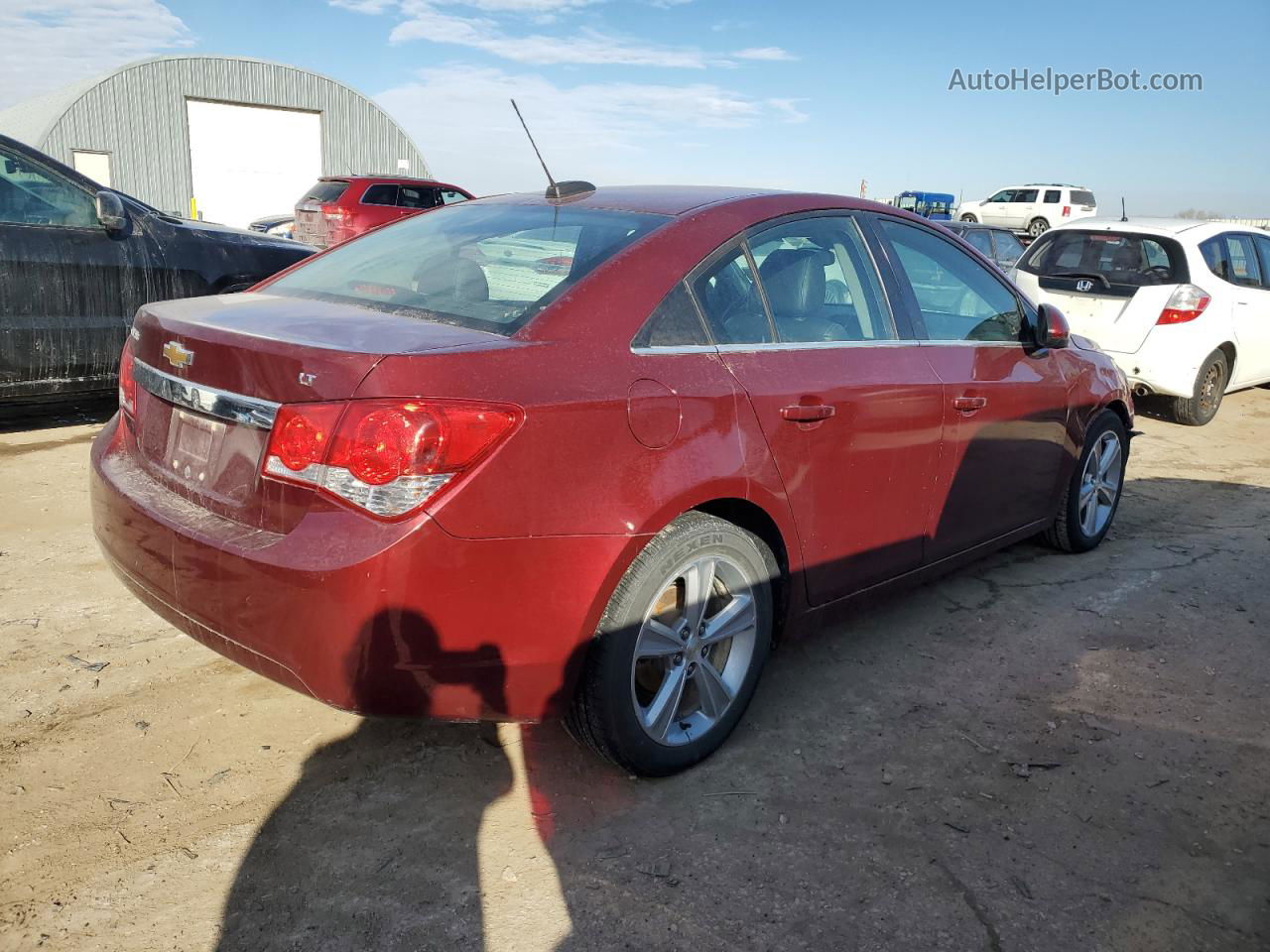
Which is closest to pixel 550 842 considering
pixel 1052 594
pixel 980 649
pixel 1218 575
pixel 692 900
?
pixel 692 900

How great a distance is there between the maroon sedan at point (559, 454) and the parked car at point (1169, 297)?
16.2 ft

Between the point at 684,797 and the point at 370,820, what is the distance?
0.82 m

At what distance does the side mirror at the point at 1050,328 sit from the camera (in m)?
4.07

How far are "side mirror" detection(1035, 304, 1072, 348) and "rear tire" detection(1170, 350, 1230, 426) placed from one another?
15.4 feet

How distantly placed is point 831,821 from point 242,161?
1300 inches

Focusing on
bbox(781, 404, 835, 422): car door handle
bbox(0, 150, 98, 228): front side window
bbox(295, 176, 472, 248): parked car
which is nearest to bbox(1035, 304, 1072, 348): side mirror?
bbox(781, 404, 835, 422): car door handle

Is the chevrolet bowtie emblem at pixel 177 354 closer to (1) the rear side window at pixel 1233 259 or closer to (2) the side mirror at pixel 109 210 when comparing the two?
(2) the side mirror at pixel 109 210

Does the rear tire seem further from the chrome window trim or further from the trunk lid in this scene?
the chrome window trim

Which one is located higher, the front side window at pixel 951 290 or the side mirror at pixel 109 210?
the side mirror at pixel 109 210

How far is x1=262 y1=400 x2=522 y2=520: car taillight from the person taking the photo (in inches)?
86.4

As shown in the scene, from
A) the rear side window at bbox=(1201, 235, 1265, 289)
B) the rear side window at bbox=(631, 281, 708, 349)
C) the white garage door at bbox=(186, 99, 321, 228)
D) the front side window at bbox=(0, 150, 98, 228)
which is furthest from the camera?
the white garage door at bbox=(186, 99, 321, 228)

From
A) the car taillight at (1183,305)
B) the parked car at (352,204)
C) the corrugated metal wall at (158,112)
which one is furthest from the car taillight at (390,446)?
the corrugated metal wall at (158,112)

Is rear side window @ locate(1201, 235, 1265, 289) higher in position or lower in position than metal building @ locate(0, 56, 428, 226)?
A: lower

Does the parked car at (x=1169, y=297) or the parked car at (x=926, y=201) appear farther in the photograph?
the parked car at (x=926, y=201)
